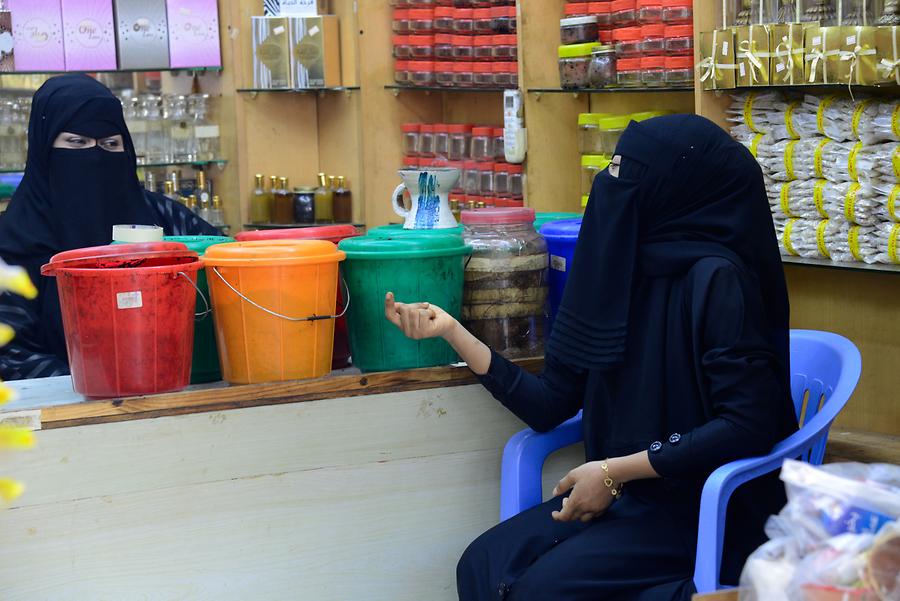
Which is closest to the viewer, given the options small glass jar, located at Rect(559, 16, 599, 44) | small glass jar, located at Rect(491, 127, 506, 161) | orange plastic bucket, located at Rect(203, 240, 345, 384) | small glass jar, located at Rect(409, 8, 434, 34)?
orange plastic bucket, located at Rect(203, 240, 345, 384)

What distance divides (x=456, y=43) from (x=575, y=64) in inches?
32.4

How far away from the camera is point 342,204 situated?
4.77 metres

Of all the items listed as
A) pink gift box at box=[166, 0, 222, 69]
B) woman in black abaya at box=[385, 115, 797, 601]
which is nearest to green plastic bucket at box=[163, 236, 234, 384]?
woman in black abaya at box=[385, 115, 797, 601]

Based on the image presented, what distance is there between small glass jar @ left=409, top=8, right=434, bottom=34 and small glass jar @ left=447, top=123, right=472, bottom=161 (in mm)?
401

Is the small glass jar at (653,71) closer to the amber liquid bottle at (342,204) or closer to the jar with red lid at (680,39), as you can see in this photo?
the jar with red lid at (680,39)

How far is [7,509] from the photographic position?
79.0 inches

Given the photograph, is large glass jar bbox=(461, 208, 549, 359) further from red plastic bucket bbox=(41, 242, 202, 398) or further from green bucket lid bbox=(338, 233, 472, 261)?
red plastic bucket bbox=(41, 242, 202, 398)

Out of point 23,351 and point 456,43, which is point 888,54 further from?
point 456,43

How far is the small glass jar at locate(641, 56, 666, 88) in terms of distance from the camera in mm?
3178

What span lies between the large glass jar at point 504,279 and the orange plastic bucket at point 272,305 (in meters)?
0.31

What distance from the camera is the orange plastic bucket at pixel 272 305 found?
210cm

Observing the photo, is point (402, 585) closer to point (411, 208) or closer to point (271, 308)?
point (271, 308)

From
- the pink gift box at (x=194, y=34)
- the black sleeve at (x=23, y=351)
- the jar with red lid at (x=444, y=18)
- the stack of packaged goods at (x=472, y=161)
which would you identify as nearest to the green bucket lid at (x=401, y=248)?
the black sleeve at (x=23, y=351)

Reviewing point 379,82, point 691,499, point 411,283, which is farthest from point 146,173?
point 691,499
